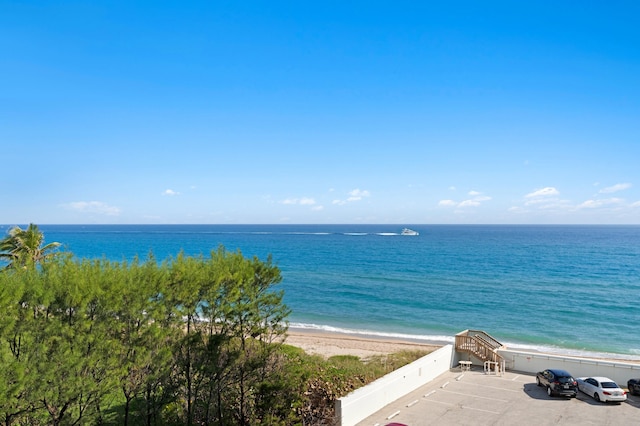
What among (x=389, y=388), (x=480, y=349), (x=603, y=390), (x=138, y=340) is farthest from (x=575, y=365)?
(x=138, y=340)

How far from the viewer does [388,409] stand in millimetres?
17891

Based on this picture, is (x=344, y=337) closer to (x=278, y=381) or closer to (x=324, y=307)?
(x=324, y=307)

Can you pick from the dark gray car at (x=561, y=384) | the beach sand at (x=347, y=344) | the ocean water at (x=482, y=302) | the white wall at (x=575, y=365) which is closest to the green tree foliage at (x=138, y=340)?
the ocean water at (x=482, y=302)

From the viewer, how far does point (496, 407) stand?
1788cm

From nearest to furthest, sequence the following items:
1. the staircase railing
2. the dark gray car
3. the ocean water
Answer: the dark gray car → the staircase railing → the ocean water

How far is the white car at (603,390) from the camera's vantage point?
18231 mm

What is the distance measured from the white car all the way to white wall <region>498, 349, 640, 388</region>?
189 centimetres

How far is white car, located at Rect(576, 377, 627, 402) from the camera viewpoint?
18.2m

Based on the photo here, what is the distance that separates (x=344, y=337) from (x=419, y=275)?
39.2 m

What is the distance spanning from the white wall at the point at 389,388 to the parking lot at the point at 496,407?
281 millimetres

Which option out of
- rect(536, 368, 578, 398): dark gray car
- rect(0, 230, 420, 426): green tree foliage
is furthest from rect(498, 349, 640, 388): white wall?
rect(0, 230, 420, 426): green tree foliage

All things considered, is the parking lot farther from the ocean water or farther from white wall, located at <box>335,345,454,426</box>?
the ocean water

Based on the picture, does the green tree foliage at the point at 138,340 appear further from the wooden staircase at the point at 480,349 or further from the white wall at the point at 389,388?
the wooden staircase at the point at 480,349

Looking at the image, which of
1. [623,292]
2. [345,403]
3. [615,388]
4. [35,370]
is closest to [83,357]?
[35,370]
